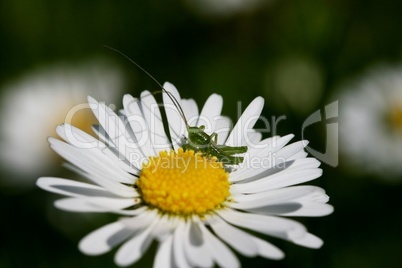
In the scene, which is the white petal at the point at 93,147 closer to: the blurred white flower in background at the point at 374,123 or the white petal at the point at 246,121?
the white petal at the point at 246,121

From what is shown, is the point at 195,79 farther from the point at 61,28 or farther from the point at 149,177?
the point at 149,177

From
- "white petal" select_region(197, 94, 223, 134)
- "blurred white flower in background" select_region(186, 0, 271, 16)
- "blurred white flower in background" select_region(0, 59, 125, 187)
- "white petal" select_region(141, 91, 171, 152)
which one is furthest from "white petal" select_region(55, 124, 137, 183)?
"blurred white flower in background" select_region(186, 0, 271, 16)

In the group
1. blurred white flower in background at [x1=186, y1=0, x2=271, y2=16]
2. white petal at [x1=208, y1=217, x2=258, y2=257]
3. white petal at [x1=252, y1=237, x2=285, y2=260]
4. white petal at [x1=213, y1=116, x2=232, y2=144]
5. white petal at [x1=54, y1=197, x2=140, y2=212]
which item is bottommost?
white petal at [x1=252, y1=237, x2=285, y2=260]

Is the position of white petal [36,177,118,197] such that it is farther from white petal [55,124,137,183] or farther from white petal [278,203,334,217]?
white petal [278,203,334,217]

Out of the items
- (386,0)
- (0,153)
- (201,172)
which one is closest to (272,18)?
(386,0)

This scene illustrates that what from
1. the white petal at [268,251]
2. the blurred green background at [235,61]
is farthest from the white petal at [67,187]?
the blurred green background at [235,61]

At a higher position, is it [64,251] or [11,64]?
[11,64]

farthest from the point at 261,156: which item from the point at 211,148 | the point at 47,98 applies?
the point at 47,98
